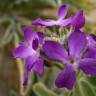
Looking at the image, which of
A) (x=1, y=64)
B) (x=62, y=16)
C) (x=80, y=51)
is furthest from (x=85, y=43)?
(x=1, y=64)

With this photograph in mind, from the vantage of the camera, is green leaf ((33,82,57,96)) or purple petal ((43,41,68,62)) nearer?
purple petal ((43,41,68,62))

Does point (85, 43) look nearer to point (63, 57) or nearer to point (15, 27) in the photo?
point (63, 57)

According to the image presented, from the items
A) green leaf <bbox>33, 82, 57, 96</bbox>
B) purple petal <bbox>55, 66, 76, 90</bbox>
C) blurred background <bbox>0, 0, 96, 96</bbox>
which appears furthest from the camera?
blurred background <bbox>0, 0, 96, 96</bbox>

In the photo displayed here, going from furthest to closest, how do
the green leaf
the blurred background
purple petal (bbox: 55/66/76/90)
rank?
the blurred background, the green leaf, purple petal (bbox: 55/66/76/90)

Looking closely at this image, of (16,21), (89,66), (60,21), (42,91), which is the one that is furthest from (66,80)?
(16,21)

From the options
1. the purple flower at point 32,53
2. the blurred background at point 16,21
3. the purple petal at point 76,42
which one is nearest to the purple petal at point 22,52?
the purple flower at point 32,53

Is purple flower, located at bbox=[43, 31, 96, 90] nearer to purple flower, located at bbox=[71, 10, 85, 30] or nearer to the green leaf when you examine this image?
purple flower, located at bbox=[71, 10, 85, 30]

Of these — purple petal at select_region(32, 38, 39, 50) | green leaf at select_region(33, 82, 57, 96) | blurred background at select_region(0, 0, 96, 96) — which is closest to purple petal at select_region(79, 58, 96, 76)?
purple petal at select_region(32, 38, 39, 50)
